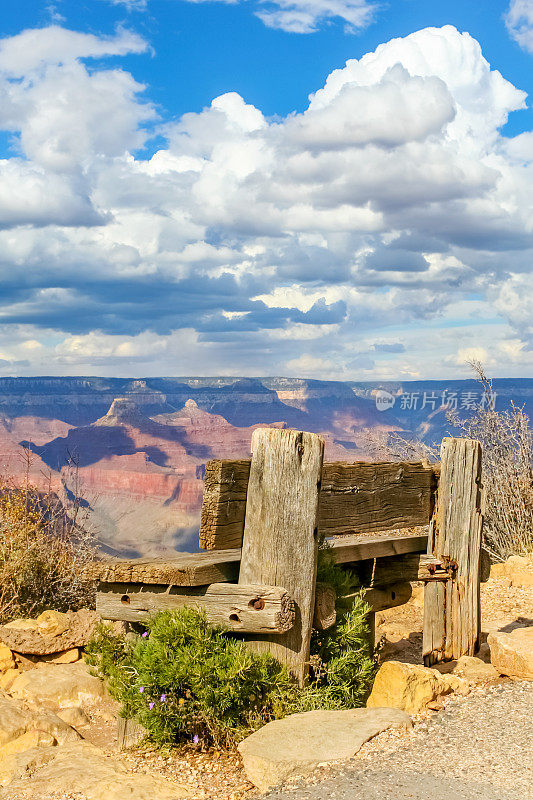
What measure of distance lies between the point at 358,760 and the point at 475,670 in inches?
91.4

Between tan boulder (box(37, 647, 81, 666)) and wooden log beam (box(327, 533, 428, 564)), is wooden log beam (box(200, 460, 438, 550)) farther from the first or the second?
tan boulder (box(37, 647, 81, 666))

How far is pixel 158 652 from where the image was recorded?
16.9ft

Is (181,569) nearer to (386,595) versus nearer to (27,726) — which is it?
(27,726)

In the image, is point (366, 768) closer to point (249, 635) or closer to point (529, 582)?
point (249, 635)

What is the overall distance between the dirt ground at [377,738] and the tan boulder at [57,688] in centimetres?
24

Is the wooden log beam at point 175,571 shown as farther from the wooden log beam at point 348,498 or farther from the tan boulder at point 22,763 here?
the tan boulder at point 22,763

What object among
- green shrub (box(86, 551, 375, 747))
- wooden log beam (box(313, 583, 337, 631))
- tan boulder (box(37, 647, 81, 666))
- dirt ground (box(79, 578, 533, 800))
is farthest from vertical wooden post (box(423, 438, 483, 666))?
tan boulder (box(37, 647, 81, 666))

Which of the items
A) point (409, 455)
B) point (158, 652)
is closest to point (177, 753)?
point (158, 652)

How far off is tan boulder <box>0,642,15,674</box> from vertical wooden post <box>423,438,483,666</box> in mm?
4746

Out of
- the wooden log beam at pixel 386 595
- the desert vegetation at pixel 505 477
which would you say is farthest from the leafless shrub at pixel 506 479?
the wooden log beam at pixel 386 595

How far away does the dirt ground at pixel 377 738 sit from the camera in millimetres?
4738

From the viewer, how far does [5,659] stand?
8.48 meters

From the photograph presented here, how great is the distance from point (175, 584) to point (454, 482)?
9.83 feet

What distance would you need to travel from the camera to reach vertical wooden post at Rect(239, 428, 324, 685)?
5.25 metres
